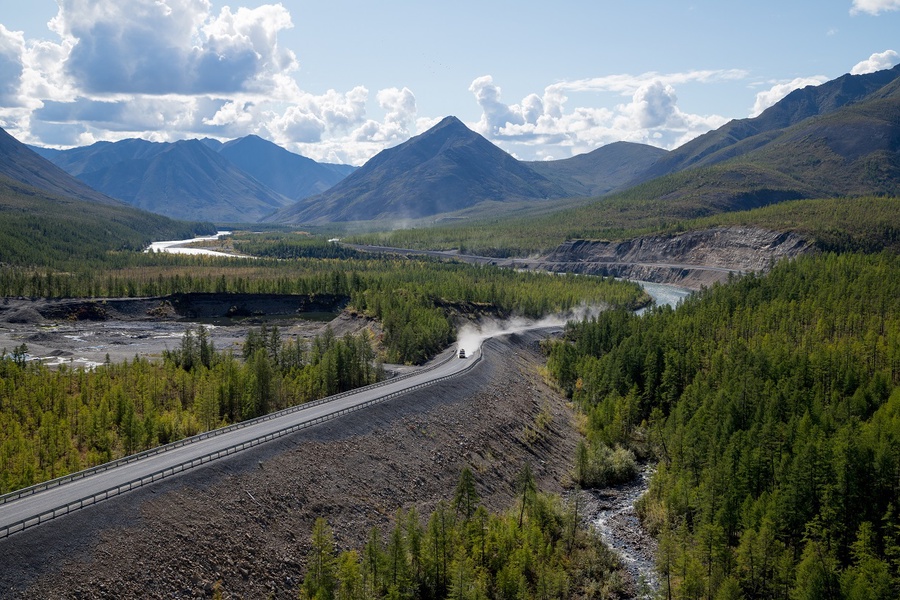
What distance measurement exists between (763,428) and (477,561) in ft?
125

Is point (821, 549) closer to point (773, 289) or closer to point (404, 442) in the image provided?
point (404, 442)

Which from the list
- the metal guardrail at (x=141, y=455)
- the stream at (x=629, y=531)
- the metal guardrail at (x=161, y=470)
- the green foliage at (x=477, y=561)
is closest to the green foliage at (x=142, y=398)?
the metal guardrail at (x=141, y=455)

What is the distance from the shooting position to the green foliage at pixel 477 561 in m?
52.0

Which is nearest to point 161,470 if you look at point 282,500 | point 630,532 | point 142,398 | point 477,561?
point 282,500

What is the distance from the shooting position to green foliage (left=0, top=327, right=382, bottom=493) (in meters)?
69.2

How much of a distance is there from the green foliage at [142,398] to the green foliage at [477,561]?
2798 cm

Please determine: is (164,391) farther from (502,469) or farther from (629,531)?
(629,531)

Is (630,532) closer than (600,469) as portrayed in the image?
Yes

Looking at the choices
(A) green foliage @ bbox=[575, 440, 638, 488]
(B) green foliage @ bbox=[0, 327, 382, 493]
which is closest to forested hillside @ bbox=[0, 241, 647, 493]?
(B) green foliage @ bbox=[0, 327, 382, 493]

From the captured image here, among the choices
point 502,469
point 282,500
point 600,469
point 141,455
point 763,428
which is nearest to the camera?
point 282,500

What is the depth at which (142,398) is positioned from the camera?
298 feet

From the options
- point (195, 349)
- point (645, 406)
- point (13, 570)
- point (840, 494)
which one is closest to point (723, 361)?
point (645, 406)

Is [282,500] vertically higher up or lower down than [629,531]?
higher up

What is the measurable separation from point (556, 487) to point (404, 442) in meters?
18.4
